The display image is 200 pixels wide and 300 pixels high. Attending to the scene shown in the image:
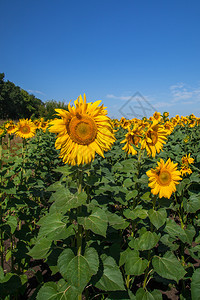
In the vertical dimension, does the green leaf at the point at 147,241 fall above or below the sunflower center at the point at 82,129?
below

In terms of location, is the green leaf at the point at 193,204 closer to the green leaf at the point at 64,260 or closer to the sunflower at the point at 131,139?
the sunflower at the point at 131,139

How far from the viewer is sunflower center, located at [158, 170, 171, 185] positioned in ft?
7.56

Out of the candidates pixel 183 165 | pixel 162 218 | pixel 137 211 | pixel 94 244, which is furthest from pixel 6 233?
pixel 183 165

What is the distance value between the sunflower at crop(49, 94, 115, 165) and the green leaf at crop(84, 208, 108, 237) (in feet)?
1.49

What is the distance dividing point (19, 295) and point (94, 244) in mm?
1444

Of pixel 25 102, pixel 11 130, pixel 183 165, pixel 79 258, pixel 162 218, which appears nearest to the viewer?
pixel 79 258

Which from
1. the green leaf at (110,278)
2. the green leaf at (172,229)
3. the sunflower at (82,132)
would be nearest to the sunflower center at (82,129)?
the sunflower at (82,132)

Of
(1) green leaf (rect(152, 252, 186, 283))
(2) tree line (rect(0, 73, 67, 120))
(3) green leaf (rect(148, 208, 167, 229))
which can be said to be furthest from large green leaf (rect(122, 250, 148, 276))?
(2) tree line (rect(0, 73, 67, 120))

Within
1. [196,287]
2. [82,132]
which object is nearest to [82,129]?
[82,132]

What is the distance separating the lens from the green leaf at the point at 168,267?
6.62 feet

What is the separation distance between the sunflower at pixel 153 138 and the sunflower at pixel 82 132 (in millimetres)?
706

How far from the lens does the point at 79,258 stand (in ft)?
5.65

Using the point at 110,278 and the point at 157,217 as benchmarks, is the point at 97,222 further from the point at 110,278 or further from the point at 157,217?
the point at 157,217

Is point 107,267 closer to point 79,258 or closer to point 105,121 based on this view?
point 79,258
